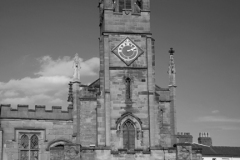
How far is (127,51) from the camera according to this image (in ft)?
120

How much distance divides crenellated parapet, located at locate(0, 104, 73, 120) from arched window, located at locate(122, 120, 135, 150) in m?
4.96

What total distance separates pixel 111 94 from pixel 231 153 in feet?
79.0

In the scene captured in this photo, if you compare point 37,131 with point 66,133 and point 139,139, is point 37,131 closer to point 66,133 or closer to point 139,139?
point 66,133

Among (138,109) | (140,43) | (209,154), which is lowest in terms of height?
(209,154)

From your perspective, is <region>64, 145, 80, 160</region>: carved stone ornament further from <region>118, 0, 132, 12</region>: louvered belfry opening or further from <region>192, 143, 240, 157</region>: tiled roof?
<region>192, 143, 240, 157</region>: tiled roof

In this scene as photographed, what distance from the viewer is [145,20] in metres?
37.3

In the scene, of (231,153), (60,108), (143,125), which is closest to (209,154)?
(231,153)

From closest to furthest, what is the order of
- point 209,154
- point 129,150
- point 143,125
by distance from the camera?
point 129,150, point 143,125, point 209,154

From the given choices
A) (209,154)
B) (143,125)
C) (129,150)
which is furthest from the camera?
(209,154)

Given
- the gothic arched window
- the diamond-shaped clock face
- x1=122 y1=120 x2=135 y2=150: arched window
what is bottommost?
x1=122 y1=120 x2=135 y2=150: arched window

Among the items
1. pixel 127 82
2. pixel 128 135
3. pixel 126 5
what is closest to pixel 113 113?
pixel 128 135

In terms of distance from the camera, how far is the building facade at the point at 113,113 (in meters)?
34.9

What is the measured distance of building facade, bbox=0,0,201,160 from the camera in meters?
34.9

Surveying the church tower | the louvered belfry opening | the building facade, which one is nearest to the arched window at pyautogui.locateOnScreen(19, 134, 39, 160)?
the building facade
